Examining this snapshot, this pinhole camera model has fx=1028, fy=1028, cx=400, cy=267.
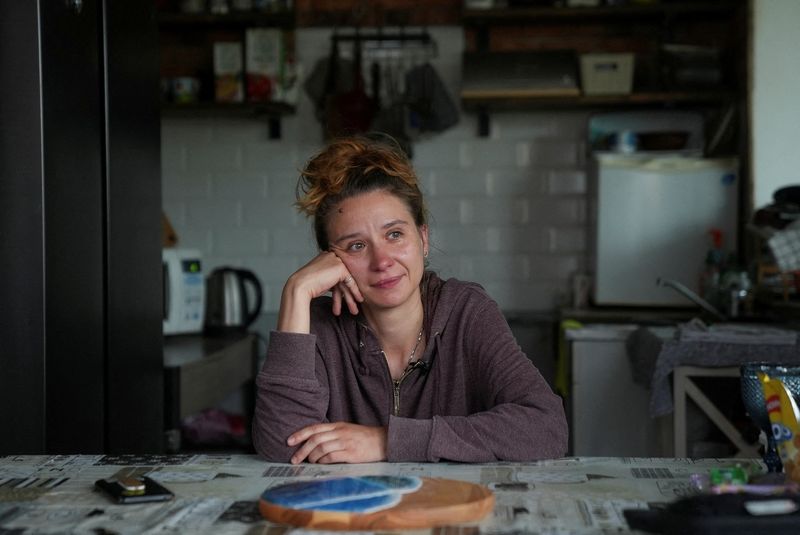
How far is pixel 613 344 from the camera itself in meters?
3.61

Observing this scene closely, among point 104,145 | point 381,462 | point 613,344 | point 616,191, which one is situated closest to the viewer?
point 381,462

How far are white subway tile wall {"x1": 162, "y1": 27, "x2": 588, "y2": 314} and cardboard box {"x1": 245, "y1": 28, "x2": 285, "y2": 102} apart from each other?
181mm

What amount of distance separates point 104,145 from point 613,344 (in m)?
1.98

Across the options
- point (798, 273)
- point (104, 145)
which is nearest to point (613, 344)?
point (798, 273)

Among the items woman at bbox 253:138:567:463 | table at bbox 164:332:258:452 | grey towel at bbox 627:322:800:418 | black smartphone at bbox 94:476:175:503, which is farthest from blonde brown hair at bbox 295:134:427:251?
grey towel at bbox 627:322:800:418

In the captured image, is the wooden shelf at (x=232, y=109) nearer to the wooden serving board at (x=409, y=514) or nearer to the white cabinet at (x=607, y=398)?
the white cabinet at (x=607, y=398)

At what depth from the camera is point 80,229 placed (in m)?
2.26

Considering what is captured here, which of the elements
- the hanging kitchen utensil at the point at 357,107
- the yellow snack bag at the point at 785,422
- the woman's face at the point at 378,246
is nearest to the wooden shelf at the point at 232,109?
the hanging kitchen utensil at the point at 357,107

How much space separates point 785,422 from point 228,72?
151 inches

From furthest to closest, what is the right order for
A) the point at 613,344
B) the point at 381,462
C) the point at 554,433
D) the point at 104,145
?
1. the point at 613,344
2. the point at 104,145
3. the point at 554,433
4. the point at 381,462

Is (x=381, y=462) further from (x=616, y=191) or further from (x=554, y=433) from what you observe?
(x=616, y=191)

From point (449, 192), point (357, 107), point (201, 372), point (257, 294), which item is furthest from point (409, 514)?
point (449, 192)

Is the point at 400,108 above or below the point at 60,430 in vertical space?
above

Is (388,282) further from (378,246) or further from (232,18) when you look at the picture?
(232,18)
